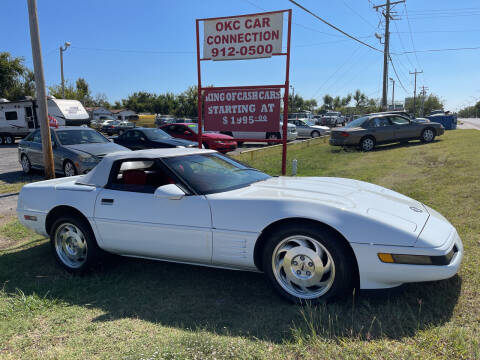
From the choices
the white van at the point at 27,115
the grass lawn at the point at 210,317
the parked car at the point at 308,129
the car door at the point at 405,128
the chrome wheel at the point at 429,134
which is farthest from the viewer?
the parked car at the point at 308,129

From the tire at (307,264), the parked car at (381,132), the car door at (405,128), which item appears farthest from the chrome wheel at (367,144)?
the tire at (307,264)

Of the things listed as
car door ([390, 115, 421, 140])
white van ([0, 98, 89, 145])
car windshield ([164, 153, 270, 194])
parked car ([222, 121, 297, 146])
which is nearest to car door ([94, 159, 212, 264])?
car windshield ([164, 153, 270, 194])

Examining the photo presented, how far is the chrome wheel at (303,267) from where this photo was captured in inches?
117

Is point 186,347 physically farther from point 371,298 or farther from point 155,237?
point 371,298

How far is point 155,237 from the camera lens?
3549mm

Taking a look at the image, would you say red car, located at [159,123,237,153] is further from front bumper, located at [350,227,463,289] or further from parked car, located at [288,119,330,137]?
front bumper, located at [350,227,463,289]

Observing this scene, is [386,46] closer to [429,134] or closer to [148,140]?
[429,134]

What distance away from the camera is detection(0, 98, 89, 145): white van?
23.3 m

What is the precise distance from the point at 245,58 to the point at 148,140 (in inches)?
253

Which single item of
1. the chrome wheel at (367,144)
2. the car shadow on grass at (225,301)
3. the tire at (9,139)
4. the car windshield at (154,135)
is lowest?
the car shadow on grass at (225,301)

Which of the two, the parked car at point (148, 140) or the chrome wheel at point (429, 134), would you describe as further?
the chrome wheel at point (429, 134)

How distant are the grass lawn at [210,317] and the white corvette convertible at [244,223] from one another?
0.25 meters

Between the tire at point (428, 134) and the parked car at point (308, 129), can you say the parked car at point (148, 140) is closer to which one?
the tire at point (428, 134)

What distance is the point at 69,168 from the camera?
388 inches
